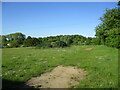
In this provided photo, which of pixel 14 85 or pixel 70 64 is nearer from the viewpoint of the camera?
pixel 14 85

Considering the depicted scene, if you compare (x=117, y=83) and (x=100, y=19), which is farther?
(x=100, y=19)

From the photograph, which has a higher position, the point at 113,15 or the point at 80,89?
the point at 113,15

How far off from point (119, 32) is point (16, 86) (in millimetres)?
25967

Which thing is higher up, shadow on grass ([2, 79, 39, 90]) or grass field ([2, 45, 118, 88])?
grass field ([2, 45, 118, 88])

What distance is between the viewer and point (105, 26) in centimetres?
3616

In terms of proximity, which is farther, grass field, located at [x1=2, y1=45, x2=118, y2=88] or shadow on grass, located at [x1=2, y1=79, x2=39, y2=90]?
grass field, located at [x1=2, y1=45, x2=118, y2=88]

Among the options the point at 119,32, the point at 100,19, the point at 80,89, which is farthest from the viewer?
the point at 100,19

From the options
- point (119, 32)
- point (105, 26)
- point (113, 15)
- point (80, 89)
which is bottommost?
point (80, 89)

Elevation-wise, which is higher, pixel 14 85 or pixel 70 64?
pixel 70 64

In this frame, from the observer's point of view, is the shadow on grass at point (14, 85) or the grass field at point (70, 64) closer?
the shadow on grass at point (14, 85)

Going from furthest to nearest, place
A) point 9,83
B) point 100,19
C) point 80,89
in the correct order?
point 100,19
point 9,83
point 80,89

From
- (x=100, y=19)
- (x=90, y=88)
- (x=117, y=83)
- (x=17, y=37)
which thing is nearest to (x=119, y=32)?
(x=100, y=19)

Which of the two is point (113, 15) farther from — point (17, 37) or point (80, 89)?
point (17, 37)

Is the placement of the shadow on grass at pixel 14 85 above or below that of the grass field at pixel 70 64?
below
